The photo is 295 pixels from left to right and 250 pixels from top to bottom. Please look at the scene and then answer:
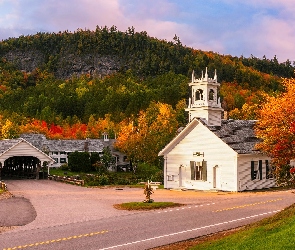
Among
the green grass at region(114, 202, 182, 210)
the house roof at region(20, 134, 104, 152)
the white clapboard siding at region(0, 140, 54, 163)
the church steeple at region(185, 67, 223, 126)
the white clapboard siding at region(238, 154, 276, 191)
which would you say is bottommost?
the green grass at region(114, 202, 182, 210)

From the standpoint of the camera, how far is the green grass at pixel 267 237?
41.1 ft

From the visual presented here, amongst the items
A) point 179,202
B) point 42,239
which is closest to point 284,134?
point 179,202

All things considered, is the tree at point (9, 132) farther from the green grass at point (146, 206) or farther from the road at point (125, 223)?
the green grass at point (146, 206)

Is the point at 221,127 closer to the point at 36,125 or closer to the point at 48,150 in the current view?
the point at 48,150

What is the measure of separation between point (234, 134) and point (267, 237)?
24.8m

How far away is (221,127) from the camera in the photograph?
38.8 metres

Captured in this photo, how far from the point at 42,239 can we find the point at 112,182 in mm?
31967

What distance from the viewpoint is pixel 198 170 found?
125 feet

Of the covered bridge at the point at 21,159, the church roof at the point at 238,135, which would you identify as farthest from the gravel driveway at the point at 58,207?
the covered bridge at the point at 21,159

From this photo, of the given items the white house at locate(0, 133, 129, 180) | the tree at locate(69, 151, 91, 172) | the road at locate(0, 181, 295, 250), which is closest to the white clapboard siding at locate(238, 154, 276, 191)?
the road at locate(0, 181, 295, 250)

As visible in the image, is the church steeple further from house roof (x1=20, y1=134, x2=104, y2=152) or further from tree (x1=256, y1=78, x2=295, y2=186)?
house roof (x1=20, y1=134, x2=104, y2=152)

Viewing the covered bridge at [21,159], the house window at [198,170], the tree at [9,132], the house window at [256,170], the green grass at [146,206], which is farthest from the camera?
the tree at [9,132]

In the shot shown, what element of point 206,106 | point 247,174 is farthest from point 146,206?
point 206,106

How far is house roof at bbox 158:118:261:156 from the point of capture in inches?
1426
